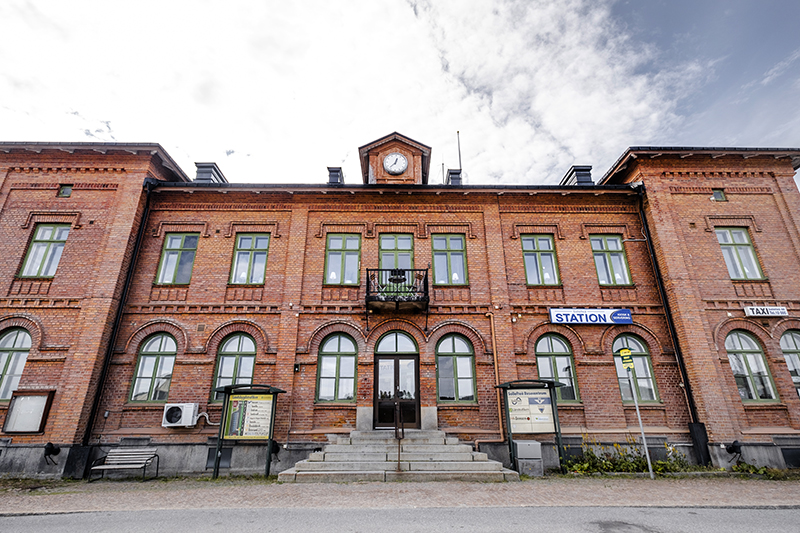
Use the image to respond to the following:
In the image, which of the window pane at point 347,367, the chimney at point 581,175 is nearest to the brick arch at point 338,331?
the window pane at point 347,367

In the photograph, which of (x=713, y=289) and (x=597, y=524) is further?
(x=713, y=289)

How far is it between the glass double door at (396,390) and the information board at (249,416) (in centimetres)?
297

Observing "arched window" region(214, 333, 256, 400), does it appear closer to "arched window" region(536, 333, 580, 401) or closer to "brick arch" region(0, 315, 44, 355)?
"brick arch" region(0, 315, 44, 355)

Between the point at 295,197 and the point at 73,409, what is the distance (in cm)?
843

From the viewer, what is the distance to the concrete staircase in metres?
8.80

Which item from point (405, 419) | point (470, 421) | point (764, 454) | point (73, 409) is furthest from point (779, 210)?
point (73, 409)

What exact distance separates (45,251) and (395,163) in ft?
37.4

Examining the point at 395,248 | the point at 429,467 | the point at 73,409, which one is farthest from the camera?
the point at 395,248

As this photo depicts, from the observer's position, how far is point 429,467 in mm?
9188

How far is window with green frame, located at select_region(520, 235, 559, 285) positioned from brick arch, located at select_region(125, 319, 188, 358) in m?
10.7

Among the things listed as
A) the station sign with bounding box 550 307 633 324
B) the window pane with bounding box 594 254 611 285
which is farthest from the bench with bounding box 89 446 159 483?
the window pane with bounding box 594 254 611 285

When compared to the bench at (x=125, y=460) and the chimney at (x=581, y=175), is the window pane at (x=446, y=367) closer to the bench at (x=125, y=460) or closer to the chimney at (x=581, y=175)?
the bench at (x=125, y=460)

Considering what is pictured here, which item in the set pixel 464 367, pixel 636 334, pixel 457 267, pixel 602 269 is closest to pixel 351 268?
pixel 457 267

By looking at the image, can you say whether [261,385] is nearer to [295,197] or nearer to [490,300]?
[295,197]
